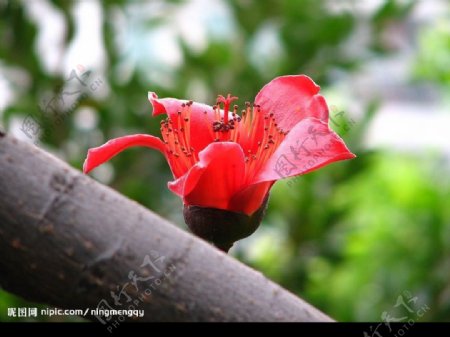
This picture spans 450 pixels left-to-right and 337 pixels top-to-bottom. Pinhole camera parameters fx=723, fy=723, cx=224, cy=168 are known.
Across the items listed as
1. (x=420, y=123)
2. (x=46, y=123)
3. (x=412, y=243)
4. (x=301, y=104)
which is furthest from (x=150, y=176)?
(x=420, y=123)

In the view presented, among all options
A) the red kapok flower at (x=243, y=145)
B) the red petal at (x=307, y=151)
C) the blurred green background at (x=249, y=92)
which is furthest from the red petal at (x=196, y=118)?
the blurred green background at (x=249, y=92)

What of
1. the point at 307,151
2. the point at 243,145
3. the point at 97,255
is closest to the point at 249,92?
the point at 243,145

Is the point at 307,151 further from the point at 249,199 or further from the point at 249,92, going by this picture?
the point at 249,92

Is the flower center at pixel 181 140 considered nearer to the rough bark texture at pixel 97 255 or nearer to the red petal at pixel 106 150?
the red petal at pixel 106 150

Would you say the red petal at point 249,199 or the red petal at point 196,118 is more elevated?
the red petal at point 196,118

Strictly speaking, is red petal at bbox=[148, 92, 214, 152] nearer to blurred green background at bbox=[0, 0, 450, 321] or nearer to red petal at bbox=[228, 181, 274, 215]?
red petal at bbox=[228, 181, 274, 215]

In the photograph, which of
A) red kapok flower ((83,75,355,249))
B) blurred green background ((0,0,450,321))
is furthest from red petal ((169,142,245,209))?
blurred green background ((0,0,450,321))

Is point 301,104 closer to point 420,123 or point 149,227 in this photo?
point 149,227

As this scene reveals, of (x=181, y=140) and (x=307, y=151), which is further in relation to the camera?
(x=181, y=140)
